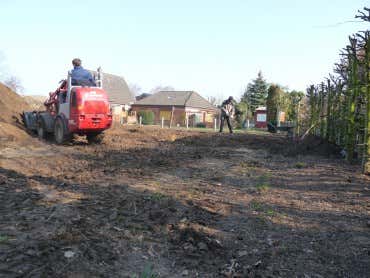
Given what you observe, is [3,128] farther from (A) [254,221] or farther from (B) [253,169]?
(A) [254,221]

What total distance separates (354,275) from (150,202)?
120 inches

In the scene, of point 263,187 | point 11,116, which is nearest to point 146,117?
point 11,116

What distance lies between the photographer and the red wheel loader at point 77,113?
11.8 metres

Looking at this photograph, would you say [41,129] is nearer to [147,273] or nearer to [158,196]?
[158,196]

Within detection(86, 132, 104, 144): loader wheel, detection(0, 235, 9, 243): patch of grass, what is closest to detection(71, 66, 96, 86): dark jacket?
detection(86, 132, 104, 144): loader wheel

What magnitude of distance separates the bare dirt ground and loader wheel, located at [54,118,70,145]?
7.25ft

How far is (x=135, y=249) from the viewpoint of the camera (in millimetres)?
4234

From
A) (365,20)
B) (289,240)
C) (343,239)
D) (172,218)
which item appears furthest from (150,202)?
(365,20)

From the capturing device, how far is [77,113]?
11773mm

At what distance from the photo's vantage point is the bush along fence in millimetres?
9352

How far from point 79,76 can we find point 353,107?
807 centimetres

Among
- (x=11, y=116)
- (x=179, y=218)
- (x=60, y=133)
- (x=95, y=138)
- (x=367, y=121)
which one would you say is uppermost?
(x=367, y=121)

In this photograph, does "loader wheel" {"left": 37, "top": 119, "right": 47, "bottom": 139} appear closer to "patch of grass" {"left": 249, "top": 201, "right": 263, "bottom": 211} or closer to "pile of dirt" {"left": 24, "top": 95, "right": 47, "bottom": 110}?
"pile of dirt" {"left": 24, "top": 95, "right": 47, "bottom": 110}

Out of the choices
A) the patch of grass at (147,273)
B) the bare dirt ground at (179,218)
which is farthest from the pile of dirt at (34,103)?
the patch of grass at (147,273)
